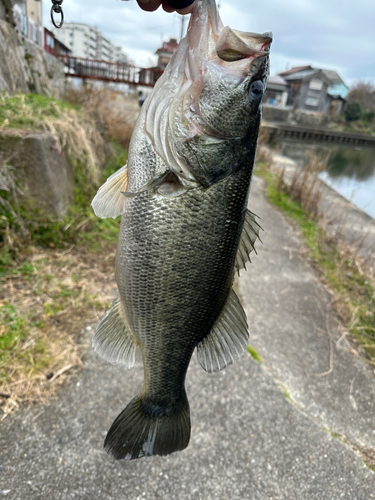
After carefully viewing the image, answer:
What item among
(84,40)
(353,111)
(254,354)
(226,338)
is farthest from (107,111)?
(84,40)

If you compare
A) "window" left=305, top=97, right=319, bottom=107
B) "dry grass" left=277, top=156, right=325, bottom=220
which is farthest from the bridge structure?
"window" left=305, top=97, right=319, bottom=107

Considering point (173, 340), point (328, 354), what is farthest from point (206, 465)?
point (328, 354)

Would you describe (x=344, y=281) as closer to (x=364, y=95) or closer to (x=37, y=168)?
(x=37, y=168)

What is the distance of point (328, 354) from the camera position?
3268mm

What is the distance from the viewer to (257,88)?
1.23 meters

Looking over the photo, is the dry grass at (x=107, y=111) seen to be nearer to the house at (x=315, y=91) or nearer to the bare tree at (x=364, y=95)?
the house at (x=315, y=91)

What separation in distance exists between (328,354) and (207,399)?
1.45 meters

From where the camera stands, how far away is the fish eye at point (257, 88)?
122 centimetres

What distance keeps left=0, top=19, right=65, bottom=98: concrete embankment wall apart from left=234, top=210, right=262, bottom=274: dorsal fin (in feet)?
14.8

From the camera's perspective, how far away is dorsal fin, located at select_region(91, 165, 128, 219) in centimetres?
136

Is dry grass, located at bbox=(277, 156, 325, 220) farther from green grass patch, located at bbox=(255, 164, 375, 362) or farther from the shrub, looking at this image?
the shrub

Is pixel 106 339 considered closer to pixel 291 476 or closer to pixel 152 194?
pixel 152 194

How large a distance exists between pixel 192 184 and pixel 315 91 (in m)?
52.2

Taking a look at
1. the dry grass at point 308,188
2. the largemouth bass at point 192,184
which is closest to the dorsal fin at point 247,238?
the largemouth bass at point 192,184
